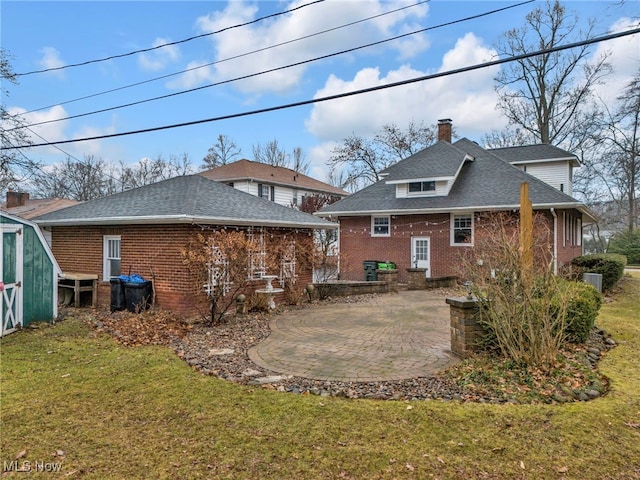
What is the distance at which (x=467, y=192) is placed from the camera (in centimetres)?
1734

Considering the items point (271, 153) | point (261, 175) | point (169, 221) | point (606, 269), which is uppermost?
point (271, 153)

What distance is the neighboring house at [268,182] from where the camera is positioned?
3050 centimetres

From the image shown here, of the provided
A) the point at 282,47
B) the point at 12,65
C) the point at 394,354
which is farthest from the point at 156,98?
the point at 12,65

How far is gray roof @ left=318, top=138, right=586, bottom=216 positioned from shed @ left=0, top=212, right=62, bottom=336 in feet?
41.1

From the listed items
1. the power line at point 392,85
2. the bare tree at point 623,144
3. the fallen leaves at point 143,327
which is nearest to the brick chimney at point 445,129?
the bare tree at point 623,144

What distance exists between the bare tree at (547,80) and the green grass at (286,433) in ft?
86.9

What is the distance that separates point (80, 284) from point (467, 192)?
1442cm

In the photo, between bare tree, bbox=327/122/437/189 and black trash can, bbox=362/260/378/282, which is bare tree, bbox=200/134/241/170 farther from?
black trash can, bbox=362/260/378/282

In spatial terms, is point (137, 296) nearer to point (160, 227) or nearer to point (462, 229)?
point (160, 227)

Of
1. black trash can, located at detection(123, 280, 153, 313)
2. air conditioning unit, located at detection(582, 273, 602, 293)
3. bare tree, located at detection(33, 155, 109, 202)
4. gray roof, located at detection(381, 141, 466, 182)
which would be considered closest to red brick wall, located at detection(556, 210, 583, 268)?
air conditioning unit, located at detection(582, 273, 602, 293)

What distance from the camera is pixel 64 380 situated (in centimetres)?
518

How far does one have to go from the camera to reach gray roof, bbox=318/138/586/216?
15.8 metres

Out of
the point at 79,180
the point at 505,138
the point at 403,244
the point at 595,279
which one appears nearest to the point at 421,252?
the point at 403,244

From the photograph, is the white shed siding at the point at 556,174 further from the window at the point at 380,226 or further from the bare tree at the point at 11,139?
the bare tree at the point at 11,139
